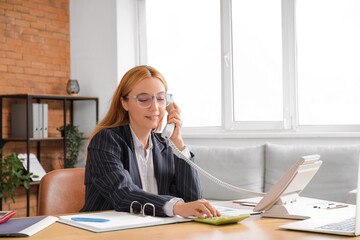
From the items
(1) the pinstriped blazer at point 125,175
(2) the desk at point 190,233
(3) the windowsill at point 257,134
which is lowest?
(2) the desk at point 190,233

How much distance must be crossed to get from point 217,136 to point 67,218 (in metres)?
3.08

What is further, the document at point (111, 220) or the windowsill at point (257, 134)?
the windowsill at point (257, 134)

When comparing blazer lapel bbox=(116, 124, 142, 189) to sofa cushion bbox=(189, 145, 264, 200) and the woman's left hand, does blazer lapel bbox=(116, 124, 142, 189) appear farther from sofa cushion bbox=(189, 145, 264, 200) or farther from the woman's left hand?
sofa cushion bbox=(189, 145, 264, 200)

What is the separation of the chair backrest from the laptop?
105cm

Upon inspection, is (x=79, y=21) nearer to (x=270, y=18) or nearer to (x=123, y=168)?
(x=270, y=18)

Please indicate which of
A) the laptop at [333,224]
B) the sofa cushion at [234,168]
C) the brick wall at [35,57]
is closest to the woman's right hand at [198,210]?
the laptop at [333,224]

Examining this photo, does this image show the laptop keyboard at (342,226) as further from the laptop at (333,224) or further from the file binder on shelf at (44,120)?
the file binder on shelf at (44,120)

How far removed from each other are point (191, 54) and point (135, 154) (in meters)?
2.99

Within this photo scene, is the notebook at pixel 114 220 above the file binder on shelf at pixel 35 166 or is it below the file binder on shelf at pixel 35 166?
above

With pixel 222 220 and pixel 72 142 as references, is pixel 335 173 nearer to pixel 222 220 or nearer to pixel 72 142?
pixel 222 220

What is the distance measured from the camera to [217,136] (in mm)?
4605

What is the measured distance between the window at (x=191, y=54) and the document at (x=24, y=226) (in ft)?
11.0

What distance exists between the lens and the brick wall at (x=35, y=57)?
4754 millimetres

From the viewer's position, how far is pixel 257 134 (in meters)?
4.36
